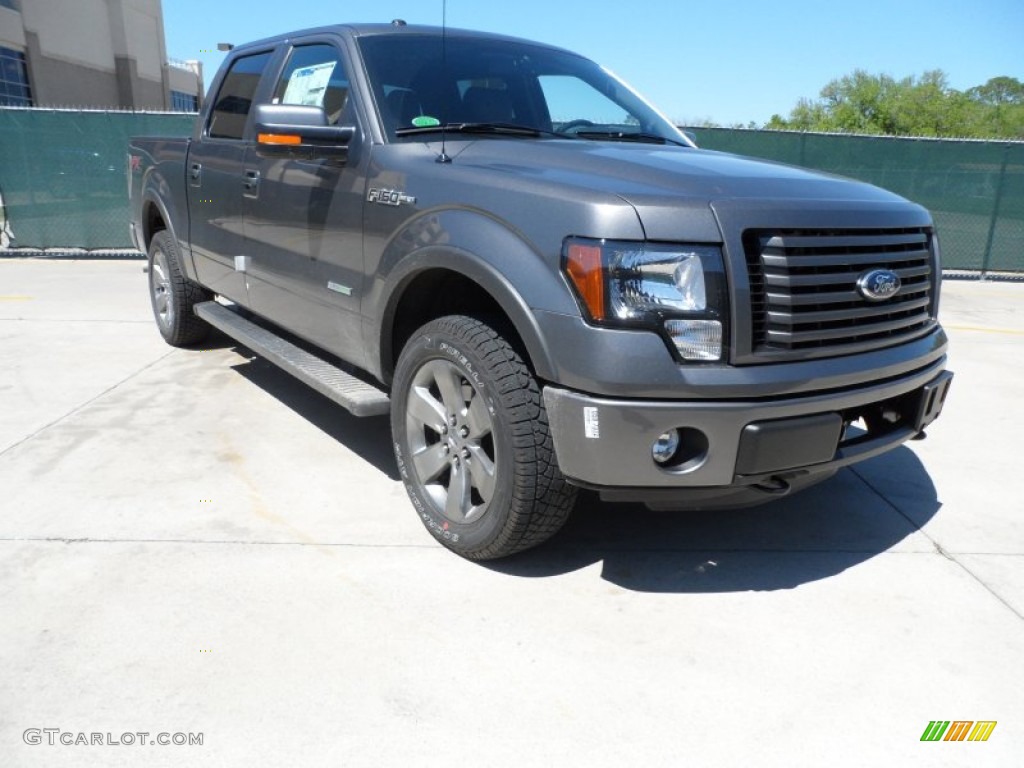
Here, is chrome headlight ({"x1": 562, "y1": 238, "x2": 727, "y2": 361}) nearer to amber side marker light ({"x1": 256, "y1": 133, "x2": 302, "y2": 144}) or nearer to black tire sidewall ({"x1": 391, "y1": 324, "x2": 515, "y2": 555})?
black tire sidewall ({"x1": 391, "y1": 324, "x2": 515, "y2": 555})

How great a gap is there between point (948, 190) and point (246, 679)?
12.0 m

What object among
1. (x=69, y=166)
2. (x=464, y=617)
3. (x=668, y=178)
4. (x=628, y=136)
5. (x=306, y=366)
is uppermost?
(x=628, y=136)

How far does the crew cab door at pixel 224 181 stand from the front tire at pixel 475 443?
1911 millimetres

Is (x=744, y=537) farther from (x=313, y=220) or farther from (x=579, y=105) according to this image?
(x=313, y=220)

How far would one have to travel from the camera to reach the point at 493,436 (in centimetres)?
278

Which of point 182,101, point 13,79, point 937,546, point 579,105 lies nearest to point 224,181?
point 579,105

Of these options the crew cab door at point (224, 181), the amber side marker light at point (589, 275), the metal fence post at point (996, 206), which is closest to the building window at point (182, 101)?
the metal fence post at point (996, 206)

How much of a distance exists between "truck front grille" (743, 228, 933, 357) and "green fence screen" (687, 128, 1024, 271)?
8.69 m

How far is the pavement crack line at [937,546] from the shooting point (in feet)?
9.63

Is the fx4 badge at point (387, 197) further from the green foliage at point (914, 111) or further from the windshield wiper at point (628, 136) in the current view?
the green foliage at point (914, 111)

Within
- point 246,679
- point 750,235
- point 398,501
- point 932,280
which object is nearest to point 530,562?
point 398,501

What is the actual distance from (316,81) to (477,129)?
104 centimetres

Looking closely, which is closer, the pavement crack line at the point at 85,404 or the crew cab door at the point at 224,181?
the pavement crack line at the point at 85,404

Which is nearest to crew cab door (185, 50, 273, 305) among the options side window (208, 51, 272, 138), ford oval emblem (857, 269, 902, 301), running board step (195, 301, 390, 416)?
side window (208, 51, 272, 138)
